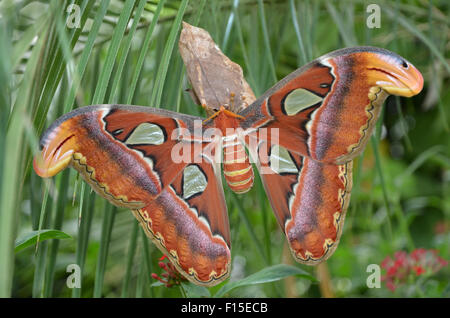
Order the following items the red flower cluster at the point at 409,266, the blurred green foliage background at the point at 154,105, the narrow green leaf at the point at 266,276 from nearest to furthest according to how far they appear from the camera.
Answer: the blurred green foliage background at the point at 154,105 → the narrow green leaf at the point at 266,276 → the red flower cluster at the point at 409,266

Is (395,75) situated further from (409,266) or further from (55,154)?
(409,266)

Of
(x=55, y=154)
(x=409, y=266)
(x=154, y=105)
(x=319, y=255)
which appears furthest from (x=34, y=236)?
(x=409, y=266)

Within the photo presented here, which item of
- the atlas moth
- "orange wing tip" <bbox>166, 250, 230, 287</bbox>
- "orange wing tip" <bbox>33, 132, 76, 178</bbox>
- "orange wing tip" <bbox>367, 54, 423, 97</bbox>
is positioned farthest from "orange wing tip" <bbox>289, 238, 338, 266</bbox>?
"orange wing tip" <bbox>33, 132, 76, 178</bbox>

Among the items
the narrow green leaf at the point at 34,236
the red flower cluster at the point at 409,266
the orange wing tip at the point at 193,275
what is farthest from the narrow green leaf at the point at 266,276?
the red flower cluster at the point at 409,266

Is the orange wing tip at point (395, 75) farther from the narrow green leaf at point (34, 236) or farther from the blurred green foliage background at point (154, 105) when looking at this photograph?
the narrow green leaf at point (34, 236)

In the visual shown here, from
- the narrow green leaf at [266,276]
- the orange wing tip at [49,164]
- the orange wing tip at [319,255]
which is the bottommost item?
the narrow green leaf at [266,276]

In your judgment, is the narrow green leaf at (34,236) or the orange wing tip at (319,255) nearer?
the narrow green leaf at (34,236)

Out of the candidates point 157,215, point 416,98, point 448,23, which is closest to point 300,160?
point 157,215
